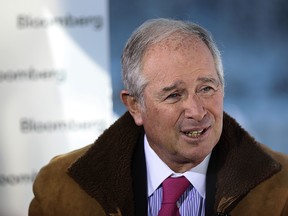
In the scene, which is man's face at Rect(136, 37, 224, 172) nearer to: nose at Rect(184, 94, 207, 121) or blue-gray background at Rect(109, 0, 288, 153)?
nose at Rect(184, 94, 207, 121)

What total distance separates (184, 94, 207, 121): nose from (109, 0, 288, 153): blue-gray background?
1355 mm

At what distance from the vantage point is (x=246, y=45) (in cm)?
388

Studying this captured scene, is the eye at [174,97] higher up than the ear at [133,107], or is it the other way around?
the eye at [174,97]

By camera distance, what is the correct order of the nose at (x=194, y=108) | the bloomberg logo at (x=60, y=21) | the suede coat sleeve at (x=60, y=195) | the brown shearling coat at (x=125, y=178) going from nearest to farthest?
the nose at (x=194, y=108) → the brown shearling coat at (x=125, y=178) → the suede coat sleeve at (x=60, y=195) → the bloomberg logo at (x=60, y=21)

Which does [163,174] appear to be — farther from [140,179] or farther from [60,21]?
[60,21]

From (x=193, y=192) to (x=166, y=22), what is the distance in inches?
25.5

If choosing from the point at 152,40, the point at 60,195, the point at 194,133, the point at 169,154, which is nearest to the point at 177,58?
the point at 152,40

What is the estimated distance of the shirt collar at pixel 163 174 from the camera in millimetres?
2736

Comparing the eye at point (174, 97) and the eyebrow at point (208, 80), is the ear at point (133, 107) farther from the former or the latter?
the eyebrow at point (208, 80)

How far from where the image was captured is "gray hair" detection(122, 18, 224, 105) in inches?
102

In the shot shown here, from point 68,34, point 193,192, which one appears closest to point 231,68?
point 68,34

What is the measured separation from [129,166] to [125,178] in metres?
0.05

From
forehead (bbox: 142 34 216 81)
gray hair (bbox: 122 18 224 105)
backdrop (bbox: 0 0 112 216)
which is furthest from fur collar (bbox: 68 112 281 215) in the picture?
backdrop (bbox: 0 0 112 216)

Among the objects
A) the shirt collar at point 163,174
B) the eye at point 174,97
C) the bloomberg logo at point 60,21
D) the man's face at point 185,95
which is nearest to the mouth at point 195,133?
the man's face at point 185,95
